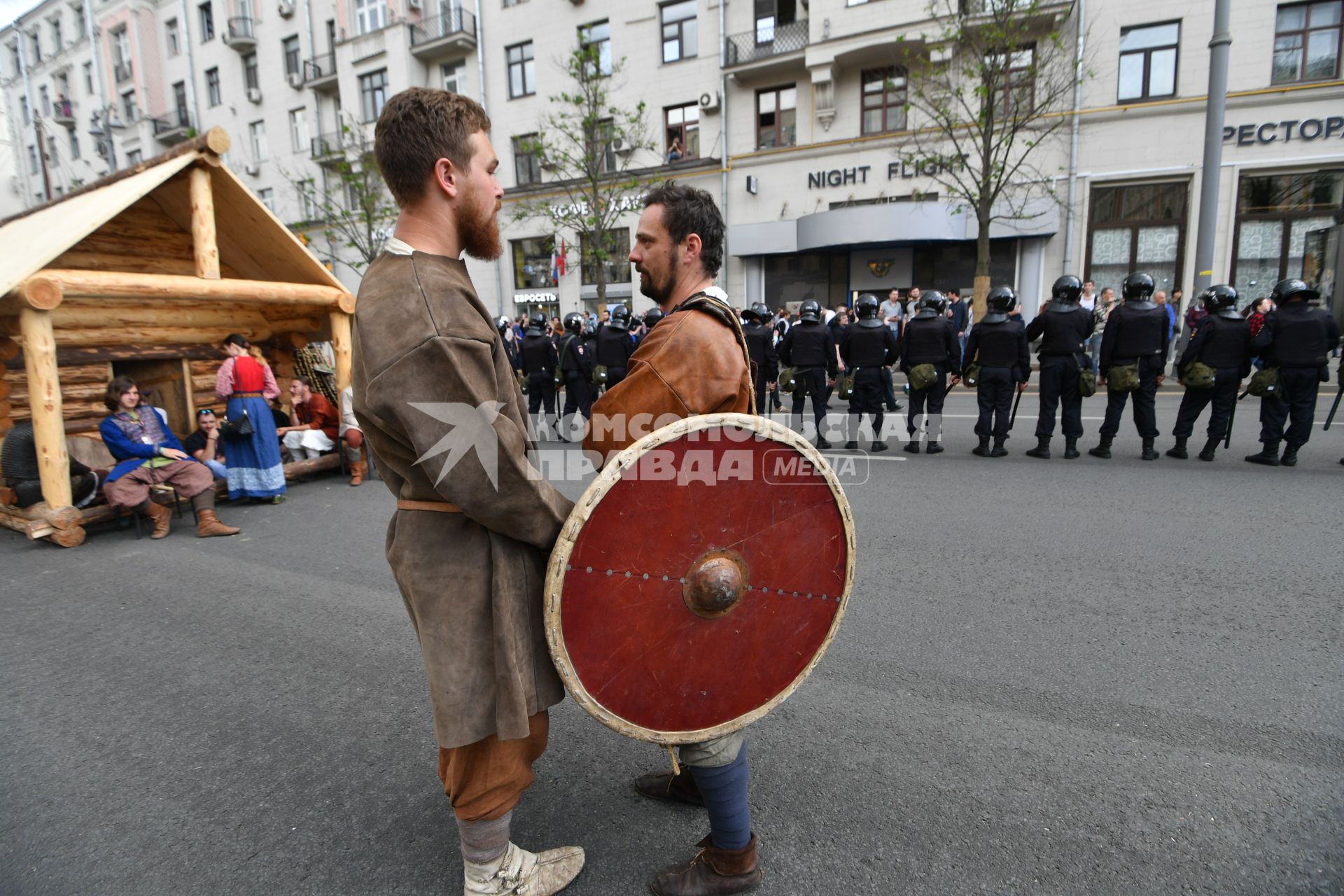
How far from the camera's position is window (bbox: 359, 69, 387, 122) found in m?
26.2

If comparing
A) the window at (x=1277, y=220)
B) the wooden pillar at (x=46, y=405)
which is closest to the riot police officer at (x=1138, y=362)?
the wooden pillar at (x=46, y=405)

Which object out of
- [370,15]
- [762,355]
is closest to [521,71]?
[370,15]

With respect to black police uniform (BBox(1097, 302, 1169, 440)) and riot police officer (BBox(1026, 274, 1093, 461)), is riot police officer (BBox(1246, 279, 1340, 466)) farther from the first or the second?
riot police officer (BBox(1026, 274, 1093, 461))

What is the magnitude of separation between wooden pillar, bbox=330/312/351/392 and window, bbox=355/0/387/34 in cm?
2382

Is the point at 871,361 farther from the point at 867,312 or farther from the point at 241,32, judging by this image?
the point at 241,32

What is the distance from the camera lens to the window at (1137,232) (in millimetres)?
16844

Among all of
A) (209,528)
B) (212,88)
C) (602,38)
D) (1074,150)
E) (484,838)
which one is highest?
(212,88)

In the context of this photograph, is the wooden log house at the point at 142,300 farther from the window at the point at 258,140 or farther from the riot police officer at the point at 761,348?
the window at the point at 258,140

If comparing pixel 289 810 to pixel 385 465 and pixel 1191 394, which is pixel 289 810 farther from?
pixel 1191 394

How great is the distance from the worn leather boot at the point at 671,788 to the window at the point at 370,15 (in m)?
30.4

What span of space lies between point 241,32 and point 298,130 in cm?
482

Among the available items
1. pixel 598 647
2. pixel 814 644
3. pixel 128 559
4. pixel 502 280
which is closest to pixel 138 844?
pixel 598 647

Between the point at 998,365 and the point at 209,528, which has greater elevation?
the point at 998,365

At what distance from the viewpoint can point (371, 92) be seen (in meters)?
26.5
